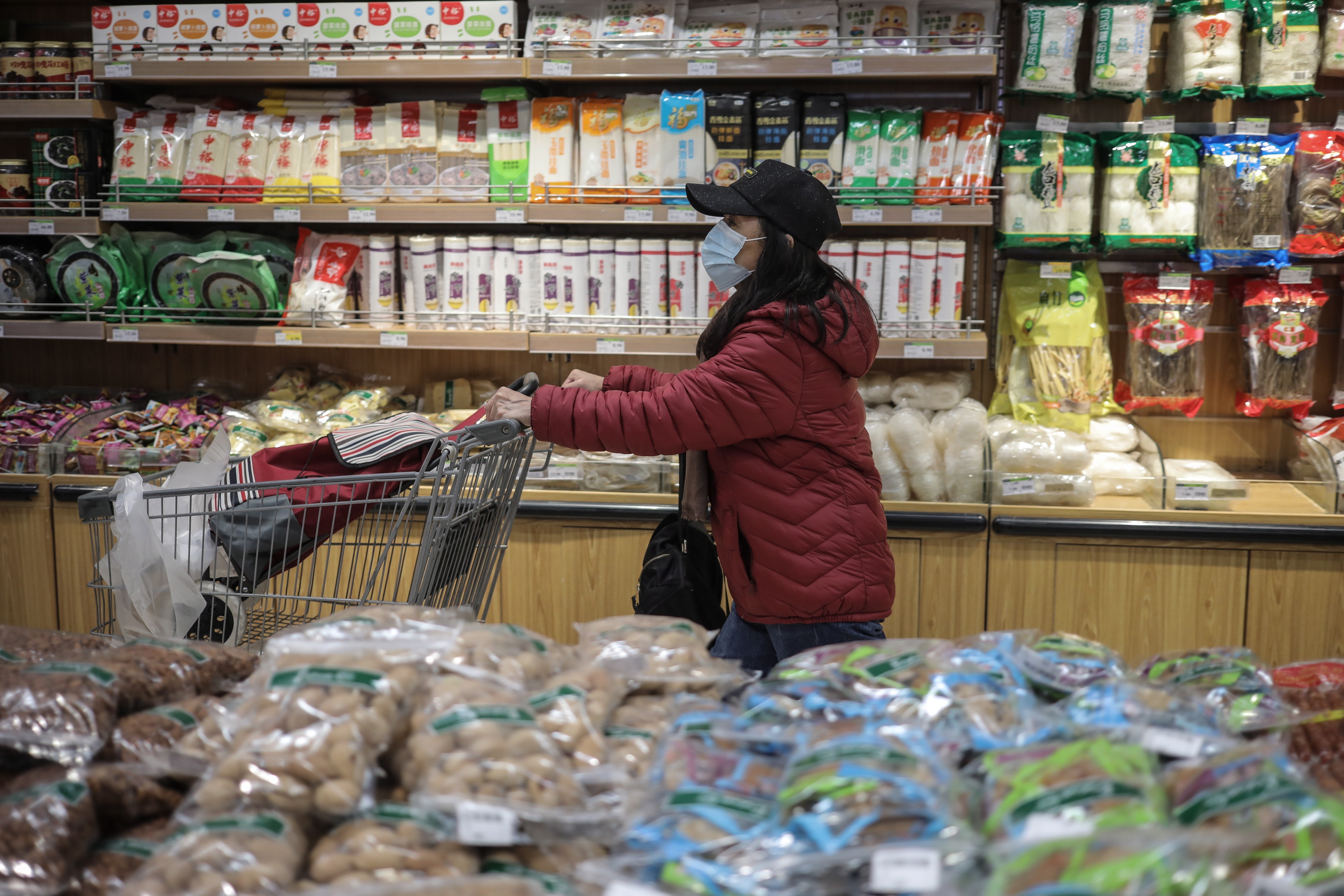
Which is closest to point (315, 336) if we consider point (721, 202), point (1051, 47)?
point (721, 202)

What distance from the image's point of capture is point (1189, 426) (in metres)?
3.86

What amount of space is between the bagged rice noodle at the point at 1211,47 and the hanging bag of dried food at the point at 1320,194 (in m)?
0.29

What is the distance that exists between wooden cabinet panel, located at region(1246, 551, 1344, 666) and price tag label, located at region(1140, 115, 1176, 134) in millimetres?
1440

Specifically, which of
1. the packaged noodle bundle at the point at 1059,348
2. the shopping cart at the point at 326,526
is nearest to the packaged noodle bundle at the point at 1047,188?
the packaged noodle bundle at the point at 1059,348

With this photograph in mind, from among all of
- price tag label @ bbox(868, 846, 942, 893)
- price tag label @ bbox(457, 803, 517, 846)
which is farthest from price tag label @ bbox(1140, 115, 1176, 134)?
price tag label @ bbox(457, 803, 517, 846)

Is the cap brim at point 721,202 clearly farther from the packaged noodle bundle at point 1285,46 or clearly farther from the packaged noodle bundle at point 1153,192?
the packaged noodle bundle at point 1285,46

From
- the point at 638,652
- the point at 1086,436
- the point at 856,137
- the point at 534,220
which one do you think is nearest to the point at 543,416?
the point at 638,652

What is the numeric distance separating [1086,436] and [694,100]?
5.60 feet

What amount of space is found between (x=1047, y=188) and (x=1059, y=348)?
0.53 metres

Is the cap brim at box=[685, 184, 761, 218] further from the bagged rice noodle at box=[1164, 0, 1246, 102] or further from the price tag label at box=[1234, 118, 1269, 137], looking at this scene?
the price tag label at box=[1234, 118, 1269, 137]

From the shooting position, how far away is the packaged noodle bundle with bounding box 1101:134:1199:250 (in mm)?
3529

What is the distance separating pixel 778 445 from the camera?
2.24 m

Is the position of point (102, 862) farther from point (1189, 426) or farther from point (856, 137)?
point (1189, 426)

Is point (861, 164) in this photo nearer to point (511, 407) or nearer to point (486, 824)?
point (511, 407)
